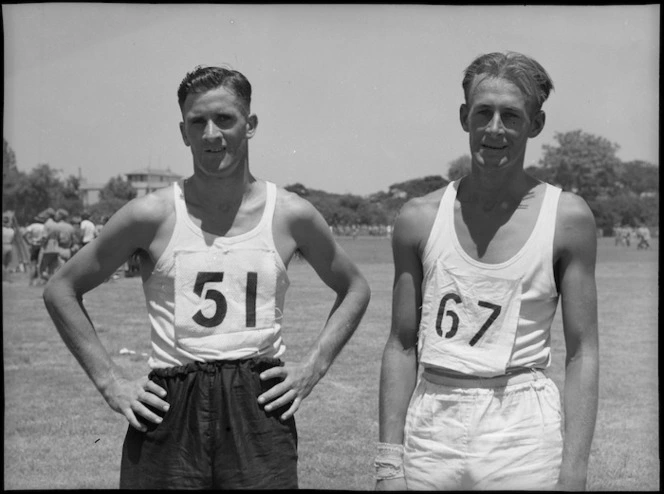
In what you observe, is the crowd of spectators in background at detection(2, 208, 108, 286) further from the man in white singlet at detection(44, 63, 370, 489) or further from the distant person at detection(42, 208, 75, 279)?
the man in white singlet at detection(44, 63, 370, 489)

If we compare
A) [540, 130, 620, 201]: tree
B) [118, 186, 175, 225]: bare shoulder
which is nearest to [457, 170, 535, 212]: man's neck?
[118, 186, 175, 225]: bare shoulder

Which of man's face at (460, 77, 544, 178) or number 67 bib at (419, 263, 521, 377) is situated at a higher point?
man's face at (460, 77, 544, 178)

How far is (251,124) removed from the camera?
9.88 feet

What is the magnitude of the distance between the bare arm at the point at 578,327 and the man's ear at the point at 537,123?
24 cm

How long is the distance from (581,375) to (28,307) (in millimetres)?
13969

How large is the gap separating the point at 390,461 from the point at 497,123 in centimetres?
115

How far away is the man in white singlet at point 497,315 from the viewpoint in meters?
2.61

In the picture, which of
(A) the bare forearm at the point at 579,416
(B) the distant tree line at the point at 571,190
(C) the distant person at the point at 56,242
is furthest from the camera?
(B) the distant tree line at the point at 571,190

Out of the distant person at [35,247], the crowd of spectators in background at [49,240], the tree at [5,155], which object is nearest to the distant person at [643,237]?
the crowd of spectators in background at [49,240]

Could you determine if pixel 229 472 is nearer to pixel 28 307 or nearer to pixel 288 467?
pixel 288 467

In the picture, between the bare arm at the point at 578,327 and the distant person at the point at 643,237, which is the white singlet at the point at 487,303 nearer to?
the bare arm at the point at 578,327

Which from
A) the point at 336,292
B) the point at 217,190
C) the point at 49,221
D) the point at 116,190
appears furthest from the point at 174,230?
the point at 116,190

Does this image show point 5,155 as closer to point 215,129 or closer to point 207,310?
point 215,129

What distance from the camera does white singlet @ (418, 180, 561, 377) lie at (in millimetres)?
2621
